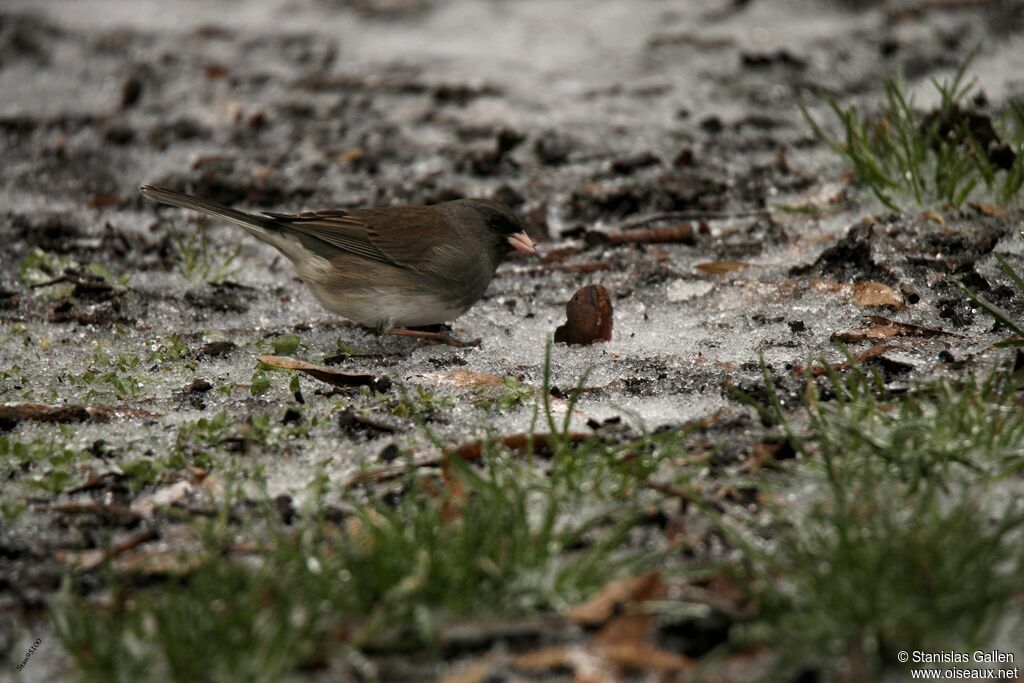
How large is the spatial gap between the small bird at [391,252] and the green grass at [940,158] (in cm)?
173

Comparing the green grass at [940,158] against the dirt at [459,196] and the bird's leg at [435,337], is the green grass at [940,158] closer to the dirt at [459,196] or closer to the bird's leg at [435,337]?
the dirt at [459,196]

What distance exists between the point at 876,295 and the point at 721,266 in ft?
2.93

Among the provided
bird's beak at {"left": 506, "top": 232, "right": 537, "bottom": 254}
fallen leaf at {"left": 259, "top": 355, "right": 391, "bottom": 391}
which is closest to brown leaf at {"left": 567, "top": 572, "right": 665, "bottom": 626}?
fallen leaf at {"left": 259, "top": 355, "right": 391, "bottom": 391}

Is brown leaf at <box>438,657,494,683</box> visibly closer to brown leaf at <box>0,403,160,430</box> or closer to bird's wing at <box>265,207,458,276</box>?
brown leaf at <box>0,403,160,430</box>

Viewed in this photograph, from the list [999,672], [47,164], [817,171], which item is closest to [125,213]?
[47,164]

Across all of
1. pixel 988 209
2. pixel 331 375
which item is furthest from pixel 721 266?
pixel 331 375

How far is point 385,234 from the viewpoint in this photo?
16.8ft

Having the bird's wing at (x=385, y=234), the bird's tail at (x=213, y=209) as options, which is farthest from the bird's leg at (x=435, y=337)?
the bird's tail at (x=213, y=209)

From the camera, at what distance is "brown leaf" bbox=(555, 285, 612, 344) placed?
15.3 ft

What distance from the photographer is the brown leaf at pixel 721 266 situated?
5398 millimetres

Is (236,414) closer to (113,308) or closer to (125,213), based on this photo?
(113,308)

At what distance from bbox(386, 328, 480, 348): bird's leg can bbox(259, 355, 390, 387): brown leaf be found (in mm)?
649

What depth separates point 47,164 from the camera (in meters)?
7.48

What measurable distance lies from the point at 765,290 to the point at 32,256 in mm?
3670
